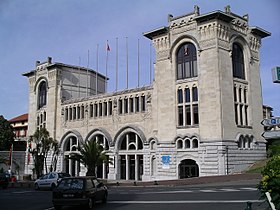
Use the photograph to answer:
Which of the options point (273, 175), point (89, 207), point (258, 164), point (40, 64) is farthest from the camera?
point (40, 64)

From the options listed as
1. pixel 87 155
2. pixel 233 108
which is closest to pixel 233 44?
pixel 233 108

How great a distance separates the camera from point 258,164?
39.8 m

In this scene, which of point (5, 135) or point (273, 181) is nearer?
point (273, 181)

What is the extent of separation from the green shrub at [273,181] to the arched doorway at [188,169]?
3143 cm

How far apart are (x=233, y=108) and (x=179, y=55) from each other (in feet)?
30.6

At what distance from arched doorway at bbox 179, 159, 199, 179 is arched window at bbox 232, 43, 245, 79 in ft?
38.3

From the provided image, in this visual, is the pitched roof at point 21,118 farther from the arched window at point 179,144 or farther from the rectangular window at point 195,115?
the rectangular window at point 195,115

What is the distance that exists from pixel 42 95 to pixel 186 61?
30327mm

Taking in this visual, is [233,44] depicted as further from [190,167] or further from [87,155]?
[87,155]

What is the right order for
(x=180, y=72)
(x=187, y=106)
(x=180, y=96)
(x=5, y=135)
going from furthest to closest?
(x=5, y=135)
(x=180, y=72)
(x=180, y=96)
(x=187, y=106)

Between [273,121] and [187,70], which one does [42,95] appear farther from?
[273,121]

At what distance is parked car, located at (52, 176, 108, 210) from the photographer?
15992mm

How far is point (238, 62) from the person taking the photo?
140 feet

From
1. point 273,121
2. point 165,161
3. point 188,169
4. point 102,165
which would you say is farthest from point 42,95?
point 273,121
